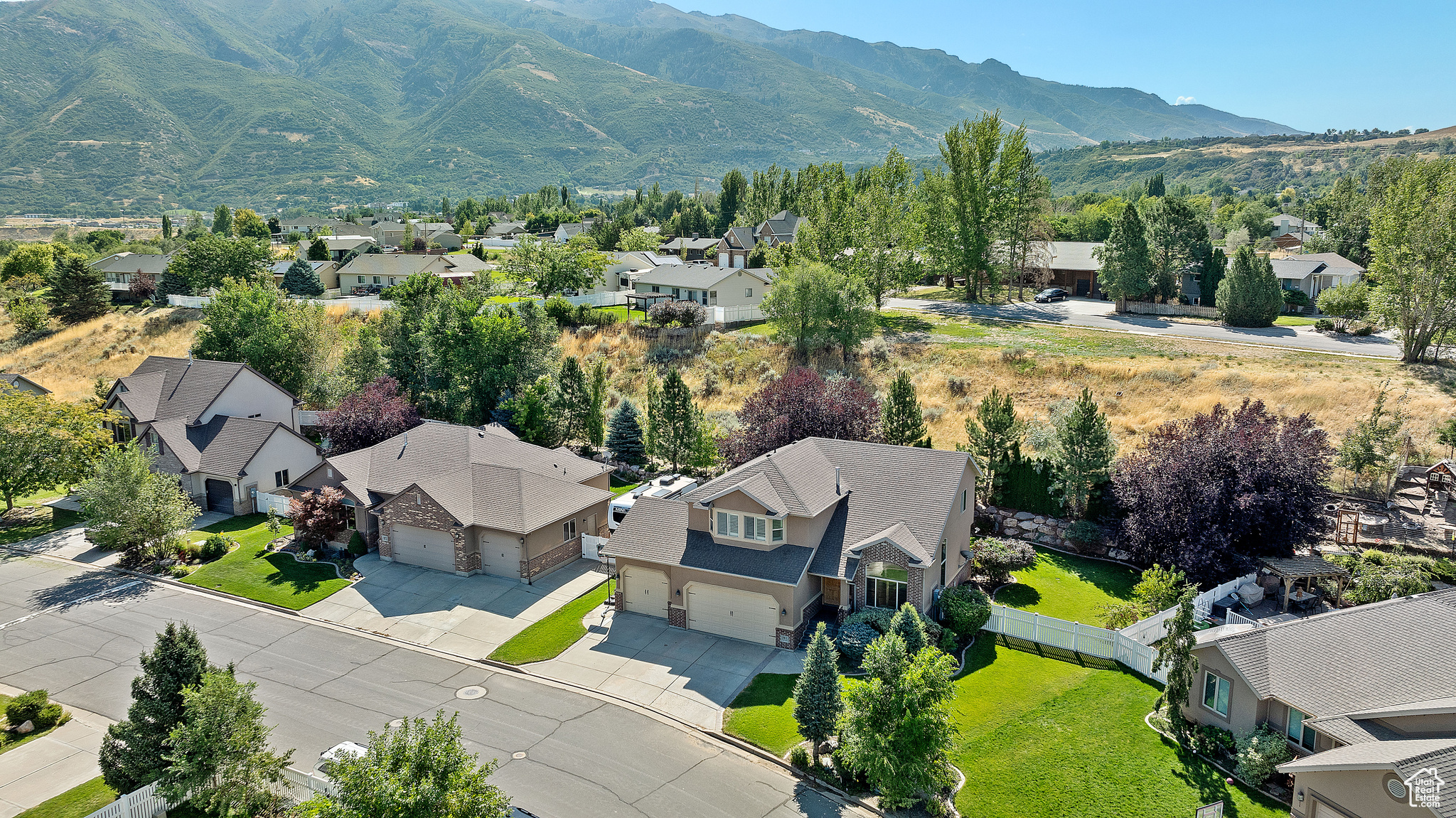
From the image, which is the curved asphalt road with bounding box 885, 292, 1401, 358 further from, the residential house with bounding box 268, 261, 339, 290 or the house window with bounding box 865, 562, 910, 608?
the residential house with bounding box 268, 261, 339, 290

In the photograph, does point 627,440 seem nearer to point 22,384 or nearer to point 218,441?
point 218,441

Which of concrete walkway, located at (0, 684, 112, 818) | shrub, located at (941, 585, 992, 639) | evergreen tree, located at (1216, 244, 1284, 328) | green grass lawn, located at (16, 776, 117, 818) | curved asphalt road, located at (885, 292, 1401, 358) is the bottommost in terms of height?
concrete walkway, located at (0, 684, 112, 818)

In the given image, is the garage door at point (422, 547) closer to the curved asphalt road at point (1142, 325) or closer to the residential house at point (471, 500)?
the residential house at point (471, 500)

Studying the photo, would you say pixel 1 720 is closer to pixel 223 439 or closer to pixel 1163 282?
pixel 223 439

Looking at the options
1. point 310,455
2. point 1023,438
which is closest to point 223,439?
point 310,455

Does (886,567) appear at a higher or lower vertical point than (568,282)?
lower

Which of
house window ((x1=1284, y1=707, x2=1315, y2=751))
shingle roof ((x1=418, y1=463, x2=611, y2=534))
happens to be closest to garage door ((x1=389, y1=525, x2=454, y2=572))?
shingle roof ((x1=418, y1=463, x2=611, y2=534))

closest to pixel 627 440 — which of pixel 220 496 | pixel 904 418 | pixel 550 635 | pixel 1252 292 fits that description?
pixel 904 418
